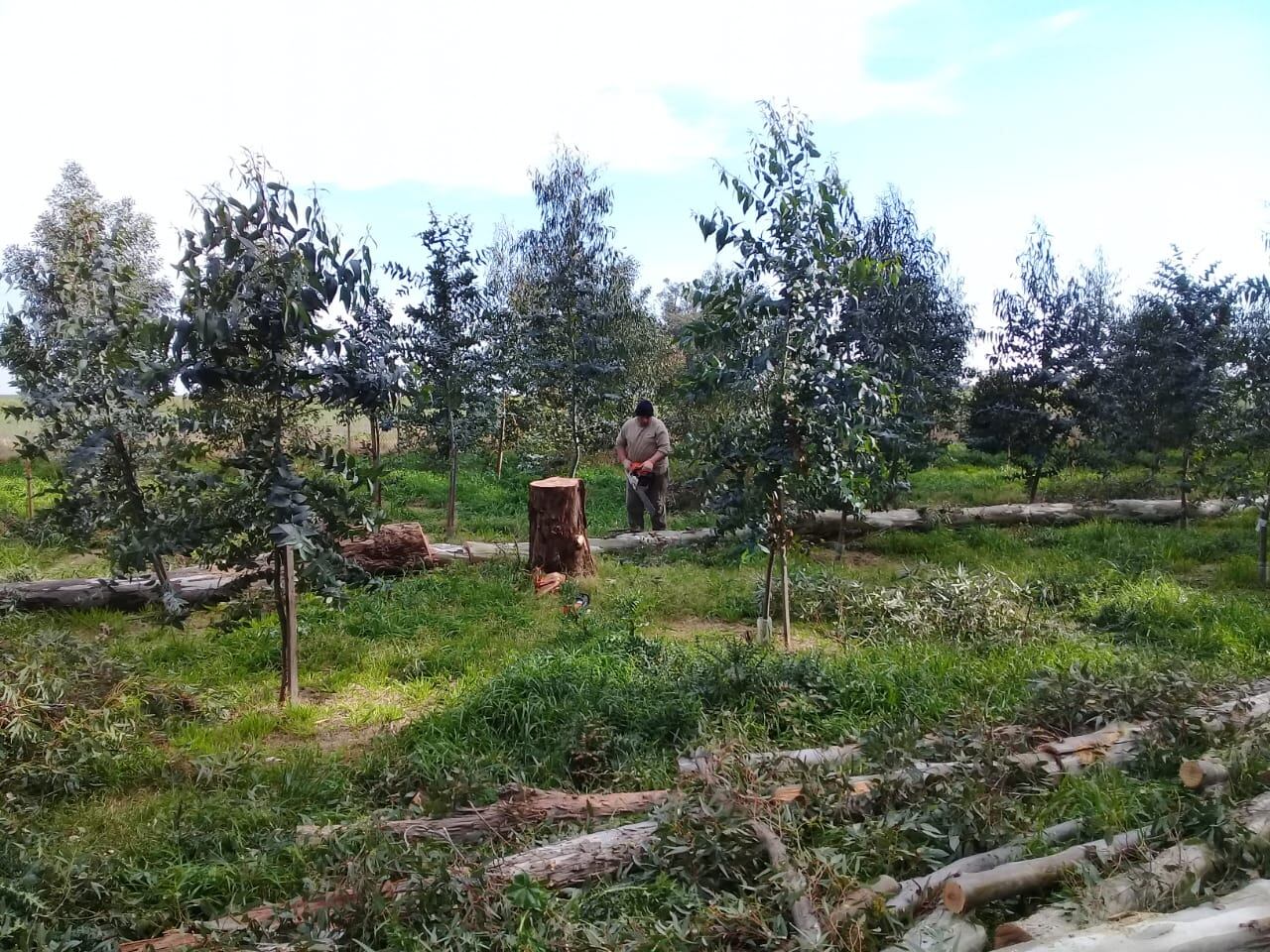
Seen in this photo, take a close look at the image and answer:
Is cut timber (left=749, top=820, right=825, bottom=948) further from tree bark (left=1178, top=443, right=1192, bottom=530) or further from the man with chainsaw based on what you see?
tree bark (left=1178, top=443, right=1192, bottom=530)

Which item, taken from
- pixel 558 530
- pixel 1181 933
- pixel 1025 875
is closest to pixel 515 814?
pixel 1025 875

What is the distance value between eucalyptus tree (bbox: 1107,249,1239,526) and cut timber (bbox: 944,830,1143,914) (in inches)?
355

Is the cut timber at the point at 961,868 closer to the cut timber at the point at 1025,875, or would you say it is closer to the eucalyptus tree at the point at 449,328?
the cut timber at the point at 1025,875

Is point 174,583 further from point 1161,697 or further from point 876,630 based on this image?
point 1161,697

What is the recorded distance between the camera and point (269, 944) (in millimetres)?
2812

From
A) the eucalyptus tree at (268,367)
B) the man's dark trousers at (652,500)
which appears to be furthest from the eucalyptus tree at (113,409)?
the man's dark trousers at (652,500)

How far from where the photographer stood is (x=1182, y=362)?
11.1 metres

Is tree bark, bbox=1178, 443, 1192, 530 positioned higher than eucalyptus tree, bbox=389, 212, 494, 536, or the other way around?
eucalyptus tree, bbox=389, 212, 494, 536

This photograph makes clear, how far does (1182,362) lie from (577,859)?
11.0 meters

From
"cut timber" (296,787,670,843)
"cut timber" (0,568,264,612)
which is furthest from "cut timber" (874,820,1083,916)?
"cut timber" (0,568,264,612)

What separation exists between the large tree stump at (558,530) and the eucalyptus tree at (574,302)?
6163 millimetres

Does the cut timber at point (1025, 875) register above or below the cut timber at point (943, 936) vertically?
above

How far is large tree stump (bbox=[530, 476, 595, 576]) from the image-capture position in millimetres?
8742

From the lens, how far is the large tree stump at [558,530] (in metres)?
8.74
